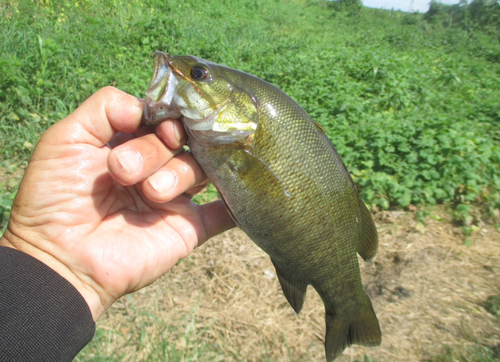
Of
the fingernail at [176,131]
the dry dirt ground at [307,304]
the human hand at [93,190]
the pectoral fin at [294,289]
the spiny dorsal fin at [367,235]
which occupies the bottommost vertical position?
the dry dirt ground at [307,304]

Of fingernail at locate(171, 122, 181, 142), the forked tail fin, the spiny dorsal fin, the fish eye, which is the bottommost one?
the forked tail fin

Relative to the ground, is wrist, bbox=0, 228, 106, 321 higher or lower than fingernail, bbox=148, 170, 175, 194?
lower

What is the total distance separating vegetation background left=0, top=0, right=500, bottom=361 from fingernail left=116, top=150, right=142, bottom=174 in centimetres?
248

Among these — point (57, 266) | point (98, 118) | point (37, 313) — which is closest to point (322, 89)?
point (98, 118)

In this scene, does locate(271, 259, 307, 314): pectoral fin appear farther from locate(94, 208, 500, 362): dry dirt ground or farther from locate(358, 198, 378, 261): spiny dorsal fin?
locate(94, 208, 500, 362): dry dirt ground

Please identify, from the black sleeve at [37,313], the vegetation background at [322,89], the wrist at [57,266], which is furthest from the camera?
the vegetation background at [322,89]

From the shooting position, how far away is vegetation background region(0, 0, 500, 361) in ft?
14.0

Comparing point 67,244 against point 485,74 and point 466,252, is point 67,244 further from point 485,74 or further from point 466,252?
point 485,74

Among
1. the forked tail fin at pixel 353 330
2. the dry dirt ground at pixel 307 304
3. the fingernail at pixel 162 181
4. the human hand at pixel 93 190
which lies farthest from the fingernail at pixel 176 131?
the dry dirt ground at pixel 307 304

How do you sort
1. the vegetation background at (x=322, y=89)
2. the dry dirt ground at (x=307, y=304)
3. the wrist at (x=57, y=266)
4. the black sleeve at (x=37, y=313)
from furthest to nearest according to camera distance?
the vegetation background at (x=322, y=89) < the dry dirt ground at (x=307, y=304) < the wrist at (x=57, y=266) < the black sleeve at (x=37, y=313)

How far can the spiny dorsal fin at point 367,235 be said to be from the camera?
186 centimetres

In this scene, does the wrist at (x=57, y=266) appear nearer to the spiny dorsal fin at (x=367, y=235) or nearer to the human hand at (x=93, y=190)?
the human hand at (x=93, y=190)

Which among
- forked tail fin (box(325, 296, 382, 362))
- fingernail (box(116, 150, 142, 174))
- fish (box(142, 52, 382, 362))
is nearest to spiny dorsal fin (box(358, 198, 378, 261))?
fish (box(142, 52, 382, 362))

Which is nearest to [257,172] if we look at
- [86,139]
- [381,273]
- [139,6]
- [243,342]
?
[86,139]
